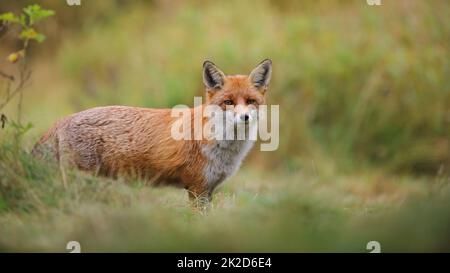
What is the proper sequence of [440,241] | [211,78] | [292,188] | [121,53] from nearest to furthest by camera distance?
[440,241] → [292,188] → [211,78] → [121,53]

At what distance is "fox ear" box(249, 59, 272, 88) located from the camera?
7.35 m

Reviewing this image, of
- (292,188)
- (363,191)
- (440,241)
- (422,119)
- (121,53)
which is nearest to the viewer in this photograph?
(440,241)

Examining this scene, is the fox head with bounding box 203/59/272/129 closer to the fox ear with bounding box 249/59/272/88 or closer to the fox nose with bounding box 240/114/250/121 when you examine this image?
the fox ear with bounding box 249/59/272/88

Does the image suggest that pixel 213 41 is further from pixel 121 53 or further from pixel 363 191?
pixel 363 191

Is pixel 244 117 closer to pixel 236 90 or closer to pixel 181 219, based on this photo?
pixel 236 90

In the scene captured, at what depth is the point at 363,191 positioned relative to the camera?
9883 mm

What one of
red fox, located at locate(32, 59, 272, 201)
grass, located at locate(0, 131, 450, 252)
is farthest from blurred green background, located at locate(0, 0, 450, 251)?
grass, located at locate(0, 131, 450, 252)

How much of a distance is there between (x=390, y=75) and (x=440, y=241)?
23.3 feet

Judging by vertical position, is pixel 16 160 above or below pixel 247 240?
above

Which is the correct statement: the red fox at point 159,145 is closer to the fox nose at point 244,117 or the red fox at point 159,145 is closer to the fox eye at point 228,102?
the fox eye at point 228,102

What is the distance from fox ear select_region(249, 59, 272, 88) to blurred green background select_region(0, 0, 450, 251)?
5.70ft

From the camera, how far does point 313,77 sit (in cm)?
1185

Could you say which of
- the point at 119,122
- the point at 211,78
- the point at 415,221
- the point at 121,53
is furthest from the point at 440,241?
the point at 121,53

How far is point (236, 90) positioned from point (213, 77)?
0.29m
